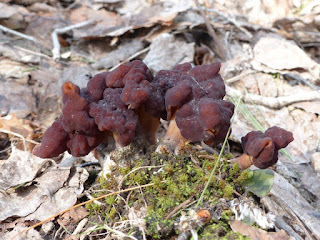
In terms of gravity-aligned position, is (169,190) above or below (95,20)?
above

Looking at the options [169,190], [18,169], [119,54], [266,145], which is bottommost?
[119,54]

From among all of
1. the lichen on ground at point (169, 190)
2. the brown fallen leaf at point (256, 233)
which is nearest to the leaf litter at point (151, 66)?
the brown fallen leaf at point (256, 233)

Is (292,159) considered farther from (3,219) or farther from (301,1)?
(301,1)

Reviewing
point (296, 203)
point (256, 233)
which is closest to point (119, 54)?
point (296, 203)

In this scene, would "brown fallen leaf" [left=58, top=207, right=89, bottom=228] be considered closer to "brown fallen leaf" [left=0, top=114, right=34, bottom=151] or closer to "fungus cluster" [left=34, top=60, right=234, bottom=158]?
"fungus cluster" [left=34, top=60, right=234, bottom=158]

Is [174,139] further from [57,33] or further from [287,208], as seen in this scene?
[57,33]

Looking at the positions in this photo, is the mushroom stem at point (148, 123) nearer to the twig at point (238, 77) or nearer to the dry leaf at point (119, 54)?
the twig at point (238, 77)
